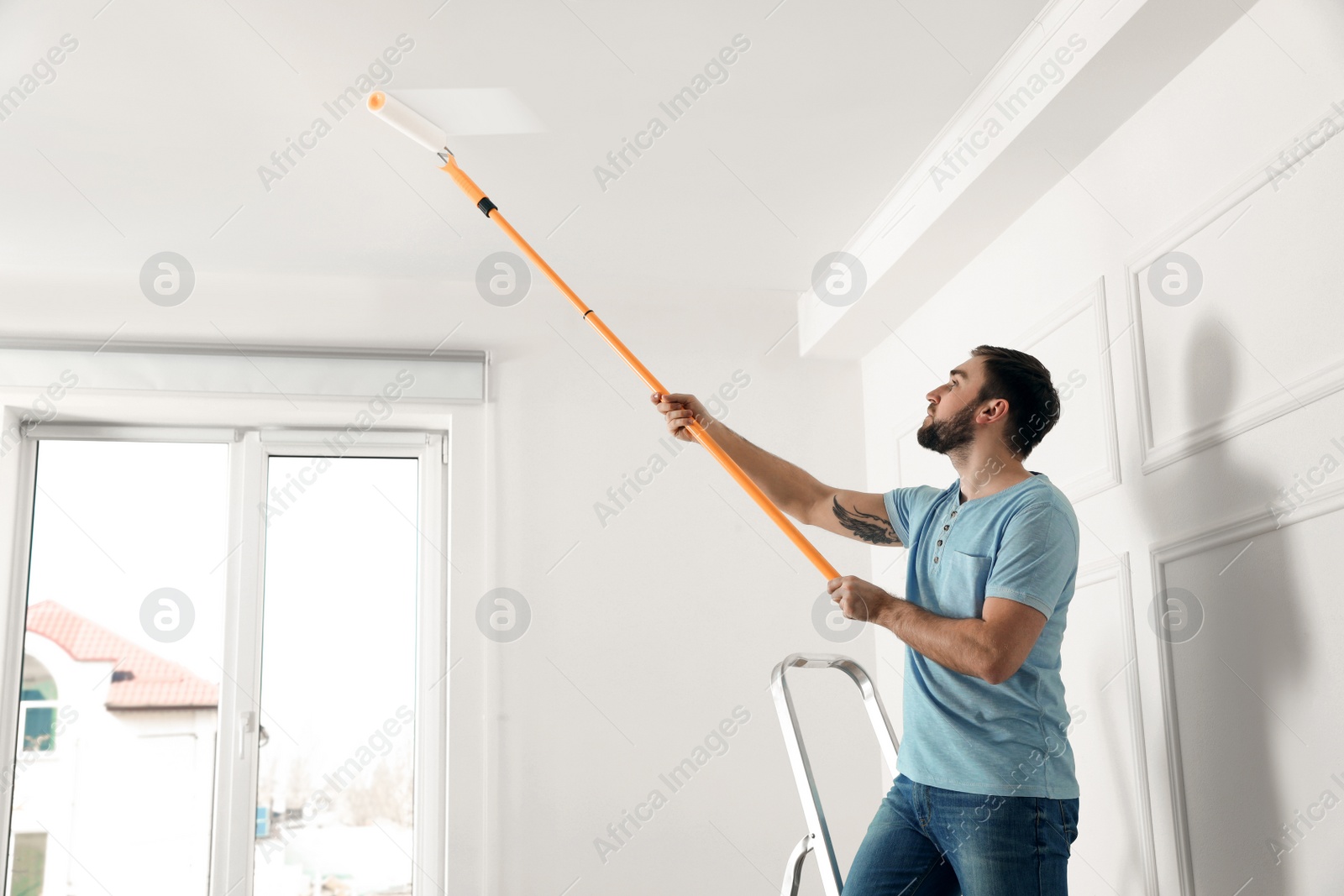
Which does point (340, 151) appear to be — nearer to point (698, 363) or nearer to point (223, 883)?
point (698, 363)

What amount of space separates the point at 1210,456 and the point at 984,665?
0.73m

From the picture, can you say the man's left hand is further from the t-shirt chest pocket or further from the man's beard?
the man's beard

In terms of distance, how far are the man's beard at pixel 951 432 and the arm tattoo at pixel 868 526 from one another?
0.22 meters

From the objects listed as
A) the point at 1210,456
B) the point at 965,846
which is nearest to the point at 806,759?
the point at 965,846

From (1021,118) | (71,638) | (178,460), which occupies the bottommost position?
(71,638)

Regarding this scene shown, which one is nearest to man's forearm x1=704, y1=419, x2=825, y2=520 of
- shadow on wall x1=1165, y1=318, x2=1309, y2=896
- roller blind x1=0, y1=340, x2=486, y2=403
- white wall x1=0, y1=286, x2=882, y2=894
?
shadow on wall x1=1165, y1=318, x2=1309, y2=896

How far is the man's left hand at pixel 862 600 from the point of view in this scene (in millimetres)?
1836

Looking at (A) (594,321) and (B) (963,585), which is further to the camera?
(A) (594,321)

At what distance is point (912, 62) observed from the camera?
2.54 meters

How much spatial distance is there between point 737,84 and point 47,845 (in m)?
2.90

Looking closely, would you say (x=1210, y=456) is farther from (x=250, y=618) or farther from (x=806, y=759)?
(x=250, y=618)

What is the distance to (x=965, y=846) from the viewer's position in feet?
5.75

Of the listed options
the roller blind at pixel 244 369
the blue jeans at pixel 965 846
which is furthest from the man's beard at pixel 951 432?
the roller blind at pixel 244 369

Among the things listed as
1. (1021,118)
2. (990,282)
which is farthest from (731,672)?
→ (1021,118)
